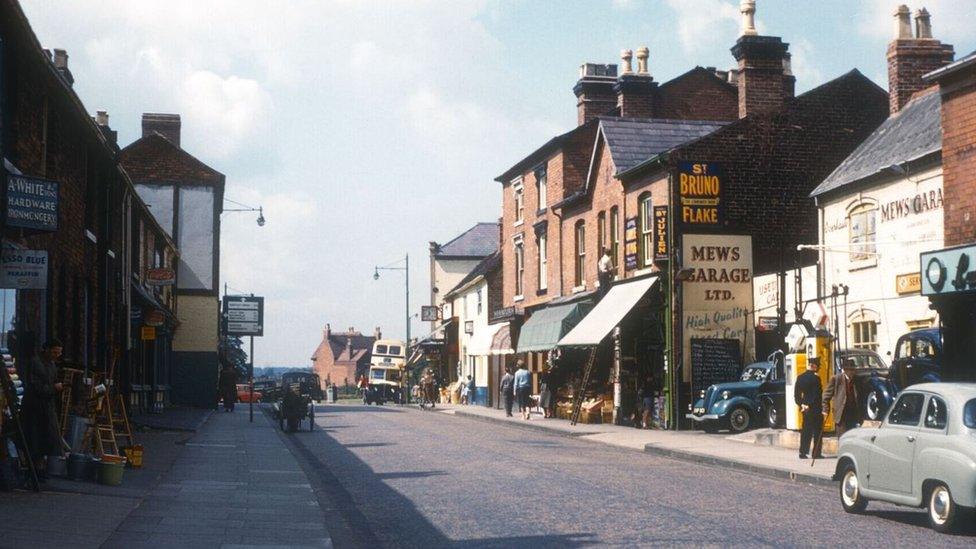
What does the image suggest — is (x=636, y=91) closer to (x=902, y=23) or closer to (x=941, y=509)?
(x=902, y=23)

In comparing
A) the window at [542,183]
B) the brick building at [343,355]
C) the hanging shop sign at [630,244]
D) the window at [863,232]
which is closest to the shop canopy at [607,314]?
the hanging shop sign at [630,244]

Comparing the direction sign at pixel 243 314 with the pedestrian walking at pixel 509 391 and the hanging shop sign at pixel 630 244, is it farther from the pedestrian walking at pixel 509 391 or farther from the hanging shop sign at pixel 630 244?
the hanging shop sign at pixel 630 244

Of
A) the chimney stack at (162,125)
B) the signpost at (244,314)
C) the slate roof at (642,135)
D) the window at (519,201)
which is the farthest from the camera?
the signpost at (244,314)

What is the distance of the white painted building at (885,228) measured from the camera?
24922mm

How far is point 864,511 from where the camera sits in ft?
44.7

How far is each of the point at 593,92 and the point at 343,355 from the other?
114 m

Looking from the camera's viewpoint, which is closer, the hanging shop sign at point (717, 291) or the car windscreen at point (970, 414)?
the car windscreen at point (970, 414)

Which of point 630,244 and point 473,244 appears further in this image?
point 473,244

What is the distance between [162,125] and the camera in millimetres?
57500

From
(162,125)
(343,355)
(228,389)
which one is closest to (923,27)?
(228,389)

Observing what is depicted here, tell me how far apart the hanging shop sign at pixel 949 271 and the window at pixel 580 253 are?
19.7 m

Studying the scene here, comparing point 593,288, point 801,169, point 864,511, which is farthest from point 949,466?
point 593,288

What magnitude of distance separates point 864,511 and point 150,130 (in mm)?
49052

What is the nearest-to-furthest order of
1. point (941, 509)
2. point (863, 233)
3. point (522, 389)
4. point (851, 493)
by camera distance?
point (941, 509), point (851, 493), point (863, 233), point (522, 389)
